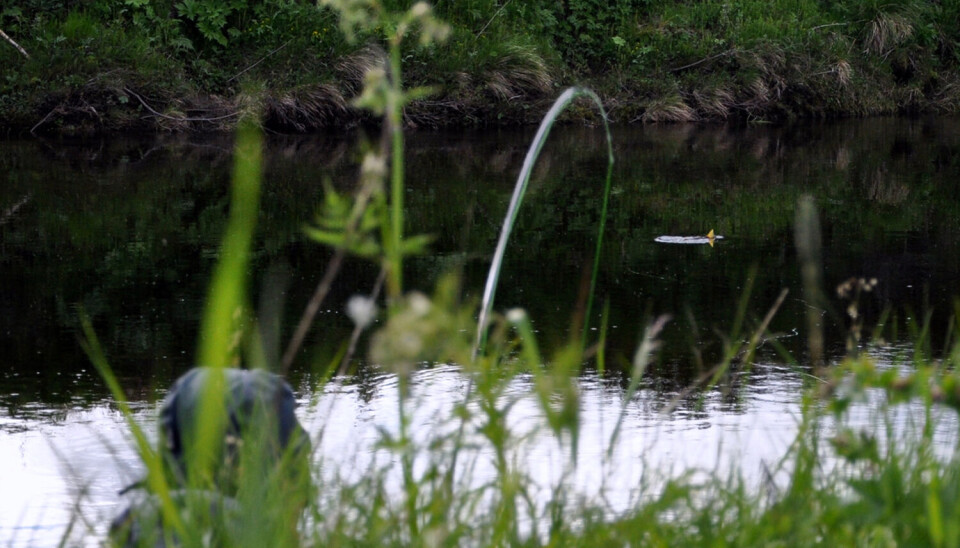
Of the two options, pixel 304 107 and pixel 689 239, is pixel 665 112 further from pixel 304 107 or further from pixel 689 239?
pixel 689 239

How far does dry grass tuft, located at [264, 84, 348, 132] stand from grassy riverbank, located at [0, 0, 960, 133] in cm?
2

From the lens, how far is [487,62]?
50.8 feet

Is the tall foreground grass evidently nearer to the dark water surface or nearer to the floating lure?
the dark water surface

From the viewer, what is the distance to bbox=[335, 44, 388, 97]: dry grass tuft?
590 inches

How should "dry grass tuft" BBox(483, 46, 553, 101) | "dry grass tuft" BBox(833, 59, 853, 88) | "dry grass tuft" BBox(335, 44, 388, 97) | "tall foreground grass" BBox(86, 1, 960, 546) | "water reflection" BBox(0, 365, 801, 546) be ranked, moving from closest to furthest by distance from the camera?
"tall foreground grass" BBox(86, 1, 960, 546) < "water reflection" BBox(0, 365, 801, 546) < "dry grass tuft" BBox(335, 44, 388, 97) < "dry grass tuft" BBox(483, 46, 553, 101) < "dry grass tuft" BBox(833, 59, 853, 88)

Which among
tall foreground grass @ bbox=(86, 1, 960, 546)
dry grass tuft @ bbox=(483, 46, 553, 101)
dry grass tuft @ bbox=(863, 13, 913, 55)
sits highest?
dry grass tuft @ bbox=(863, 13, 913, 55)

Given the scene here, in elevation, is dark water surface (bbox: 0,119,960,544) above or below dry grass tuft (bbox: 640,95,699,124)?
below

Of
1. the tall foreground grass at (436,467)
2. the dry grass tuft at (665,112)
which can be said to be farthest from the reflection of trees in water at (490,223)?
the tall foreground grass at (436,467)

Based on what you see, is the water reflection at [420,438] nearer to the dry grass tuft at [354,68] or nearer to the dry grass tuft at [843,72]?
the dry grass tuft at [354,68]

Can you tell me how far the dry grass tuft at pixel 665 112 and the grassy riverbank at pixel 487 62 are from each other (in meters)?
0.02

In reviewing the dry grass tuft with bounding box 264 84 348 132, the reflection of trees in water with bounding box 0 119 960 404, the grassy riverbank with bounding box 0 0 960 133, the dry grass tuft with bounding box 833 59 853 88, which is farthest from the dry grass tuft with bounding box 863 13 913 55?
the dry grass tuft with bounding box 264 84 348 132

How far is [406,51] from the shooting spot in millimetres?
15836

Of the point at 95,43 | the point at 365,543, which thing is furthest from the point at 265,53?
the point at 365,543

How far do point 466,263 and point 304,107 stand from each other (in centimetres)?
787
